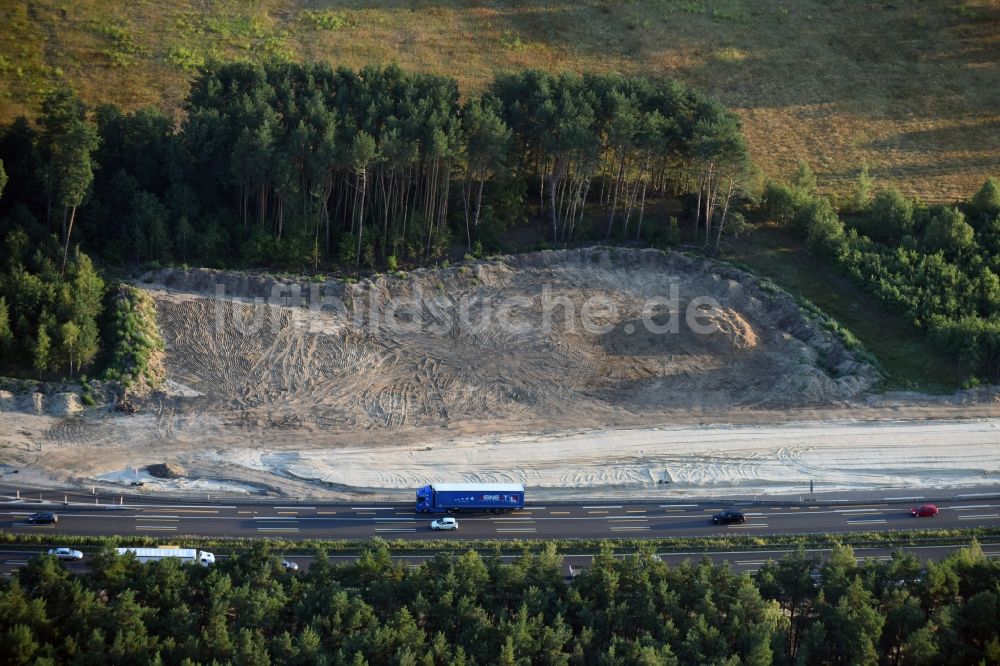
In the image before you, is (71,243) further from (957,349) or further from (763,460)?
(957,349)

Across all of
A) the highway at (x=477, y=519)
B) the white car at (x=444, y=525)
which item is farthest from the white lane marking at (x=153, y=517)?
the white car at (x=444, y=525)

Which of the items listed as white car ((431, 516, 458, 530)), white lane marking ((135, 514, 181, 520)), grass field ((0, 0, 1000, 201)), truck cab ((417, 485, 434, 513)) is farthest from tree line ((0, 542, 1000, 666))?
grass field ((0, 0, 1000, 201))

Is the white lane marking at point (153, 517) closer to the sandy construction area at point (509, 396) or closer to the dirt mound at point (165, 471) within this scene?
the sandy construction area at point (509, 396)

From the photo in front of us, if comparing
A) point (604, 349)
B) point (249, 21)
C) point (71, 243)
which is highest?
point (249, 21)

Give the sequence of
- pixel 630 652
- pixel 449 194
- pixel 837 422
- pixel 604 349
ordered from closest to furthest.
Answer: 1. pixel 630 652
2. pixel 837 422
3. pixel 604 349
4. pixel 449 194

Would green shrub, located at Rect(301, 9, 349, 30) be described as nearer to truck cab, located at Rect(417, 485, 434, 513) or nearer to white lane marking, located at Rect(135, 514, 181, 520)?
truck cab, located at Rect(417, 485, 434, 513)

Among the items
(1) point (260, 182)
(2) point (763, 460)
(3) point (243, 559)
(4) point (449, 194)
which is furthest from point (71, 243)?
(2) point (763, 460)

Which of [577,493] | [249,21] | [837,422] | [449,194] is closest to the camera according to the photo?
[577,493]
